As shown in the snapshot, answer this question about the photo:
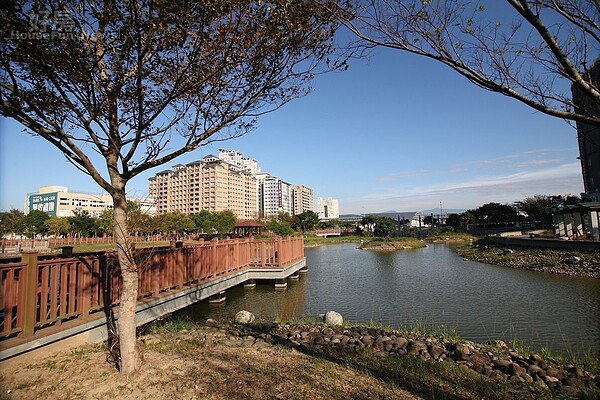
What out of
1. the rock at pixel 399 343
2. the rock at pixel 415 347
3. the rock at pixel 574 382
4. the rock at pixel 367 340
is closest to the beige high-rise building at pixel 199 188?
the rock at pixel 367 340

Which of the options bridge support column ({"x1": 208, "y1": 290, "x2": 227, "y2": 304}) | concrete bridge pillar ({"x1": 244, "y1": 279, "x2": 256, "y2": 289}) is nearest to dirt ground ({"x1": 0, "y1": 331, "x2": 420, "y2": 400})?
bridge support column ({"x1": 208, "y1": 290, "x2": 227, "y2": 304})

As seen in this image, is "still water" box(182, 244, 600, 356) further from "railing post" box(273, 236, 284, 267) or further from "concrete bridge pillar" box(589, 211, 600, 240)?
"concrete bridge pillar" box(589, 211, 600, 240)

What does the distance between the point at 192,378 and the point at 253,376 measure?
665mm

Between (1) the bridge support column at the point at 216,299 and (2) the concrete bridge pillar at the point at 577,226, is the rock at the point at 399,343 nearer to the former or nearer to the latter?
(1) the bridge support column at the point at 216,299

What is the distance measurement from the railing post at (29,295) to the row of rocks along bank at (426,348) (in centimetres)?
270

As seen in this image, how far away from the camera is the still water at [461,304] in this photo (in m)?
7.42

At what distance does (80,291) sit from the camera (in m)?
4.96

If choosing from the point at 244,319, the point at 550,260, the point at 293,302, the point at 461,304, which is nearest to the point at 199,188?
the point at 550,260

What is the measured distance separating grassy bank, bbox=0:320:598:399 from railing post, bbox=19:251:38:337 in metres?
0.40

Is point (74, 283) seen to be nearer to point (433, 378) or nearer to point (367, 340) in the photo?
point (367, 340)

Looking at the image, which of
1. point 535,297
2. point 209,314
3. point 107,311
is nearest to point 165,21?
point 107,311

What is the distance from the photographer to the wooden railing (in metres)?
4.05

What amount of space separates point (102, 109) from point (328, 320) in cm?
575

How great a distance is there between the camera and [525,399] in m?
3.58
